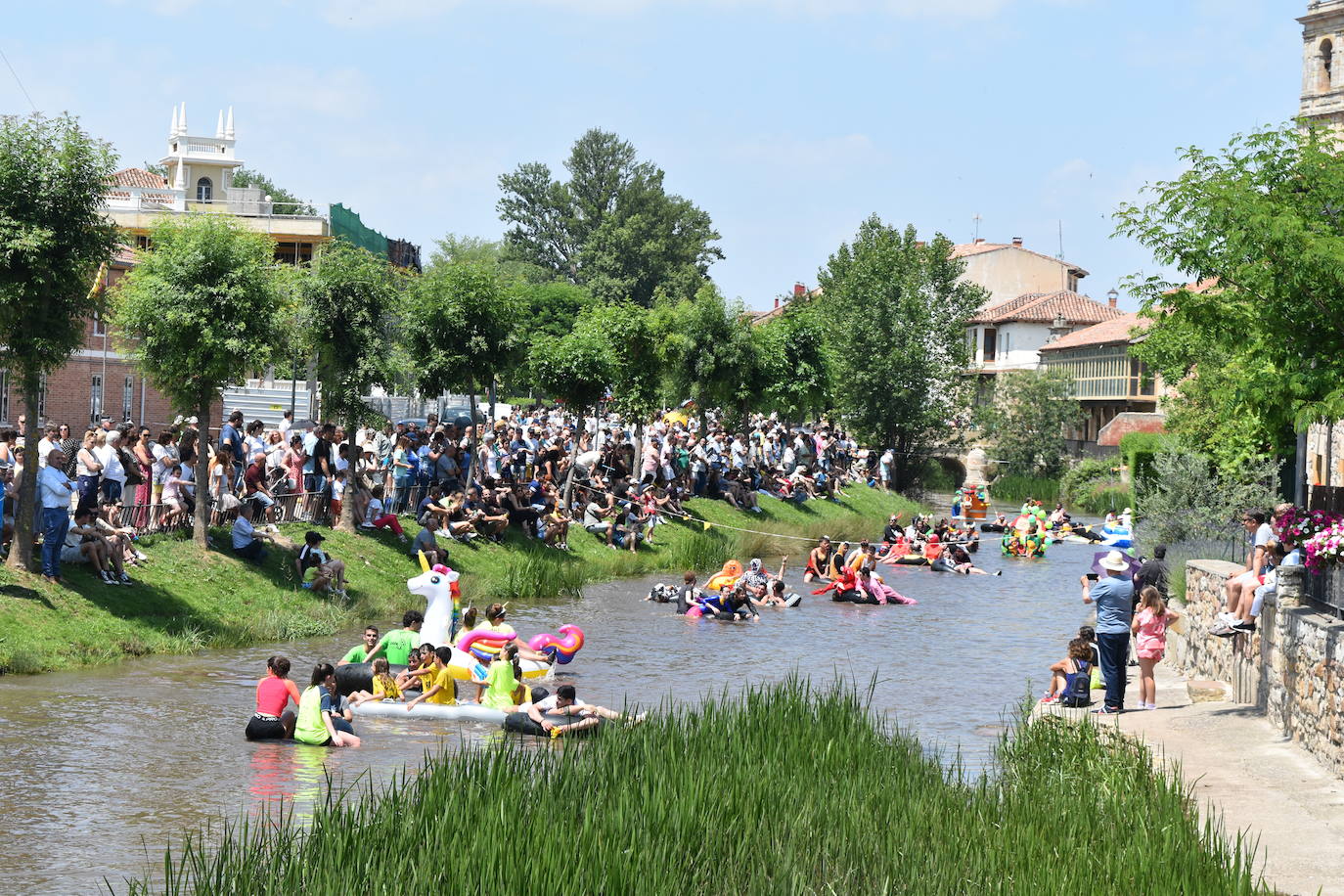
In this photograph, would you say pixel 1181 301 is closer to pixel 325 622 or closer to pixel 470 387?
pixel 325 622

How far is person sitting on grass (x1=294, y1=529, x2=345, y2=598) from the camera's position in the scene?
23.2m

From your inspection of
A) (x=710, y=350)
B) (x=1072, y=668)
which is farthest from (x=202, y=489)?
(x=710, y=350)

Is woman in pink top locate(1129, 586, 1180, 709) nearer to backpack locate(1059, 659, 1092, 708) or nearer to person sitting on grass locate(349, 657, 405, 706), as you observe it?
backpack locate(1059, 659, 1092, 708)

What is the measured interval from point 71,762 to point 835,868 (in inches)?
321

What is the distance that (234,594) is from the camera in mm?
21609

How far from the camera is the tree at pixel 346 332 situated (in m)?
26.7

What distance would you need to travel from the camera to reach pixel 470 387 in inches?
1259

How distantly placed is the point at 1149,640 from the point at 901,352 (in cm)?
4722

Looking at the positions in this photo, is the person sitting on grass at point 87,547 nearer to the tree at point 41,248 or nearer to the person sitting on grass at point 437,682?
the tree at point 41,248

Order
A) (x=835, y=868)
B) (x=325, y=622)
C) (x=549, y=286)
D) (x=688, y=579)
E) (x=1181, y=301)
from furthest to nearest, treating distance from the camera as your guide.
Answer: (x=549, y=286)
(x=688, y=579)
(x=325, y=622)
(x=1181, y=301)
(x=835, y=868)

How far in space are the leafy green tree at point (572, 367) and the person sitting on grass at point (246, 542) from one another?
1224 cm

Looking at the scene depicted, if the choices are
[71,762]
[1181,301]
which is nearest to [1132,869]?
[1181,301]

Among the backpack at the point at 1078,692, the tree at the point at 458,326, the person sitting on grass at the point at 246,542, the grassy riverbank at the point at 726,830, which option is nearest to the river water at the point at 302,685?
the backpack at the point at 1078,692

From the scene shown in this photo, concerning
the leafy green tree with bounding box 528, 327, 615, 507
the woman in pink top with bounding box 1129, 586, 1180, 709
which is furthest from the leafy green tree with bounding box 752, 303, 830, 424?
the woman in pink top with bounding box 1129, 586, 1180, 709
